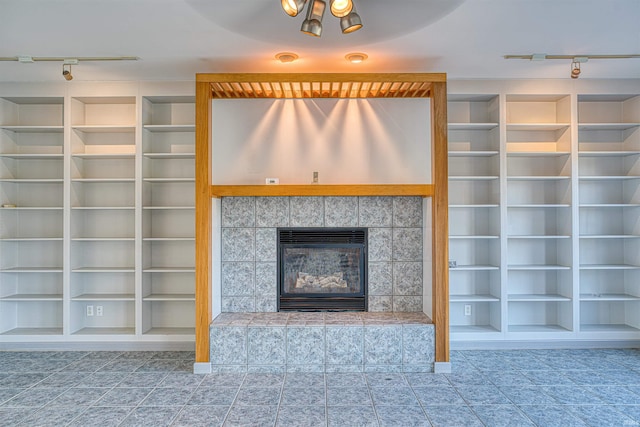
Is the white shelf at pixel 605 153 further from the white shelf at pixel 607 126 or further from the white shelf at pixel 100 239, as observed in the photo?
the white shelf at pixel 100 239

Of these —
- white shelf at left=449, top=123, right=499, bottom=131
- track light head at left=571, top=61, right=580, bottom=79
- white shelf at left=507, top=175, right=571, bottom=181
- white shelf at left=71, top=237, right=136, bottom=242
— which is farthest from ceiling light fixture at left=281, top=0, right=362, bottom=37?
white shelf at left=71, top=237, right=136, bottom=242

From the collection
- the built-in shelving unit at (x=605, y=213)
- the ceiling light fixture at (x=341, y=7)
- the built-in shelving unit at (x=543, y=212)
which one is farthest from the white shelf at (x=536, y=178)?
the ceiling light fixture at (x=341, y=7)

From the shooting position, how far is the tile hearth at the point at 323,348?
3.30 m

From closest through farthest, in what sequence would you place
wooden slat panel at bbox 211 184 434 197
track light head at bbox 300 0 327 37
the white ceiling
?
track light head at bbox 300 0 327 37
the white ceiling
wooden slat panel at bbox 211 184 434 197

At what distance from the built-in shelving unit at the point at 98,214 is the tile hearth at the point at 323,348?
1.00 m

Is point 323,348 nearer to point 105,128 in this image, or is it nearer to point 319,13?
point 319,13

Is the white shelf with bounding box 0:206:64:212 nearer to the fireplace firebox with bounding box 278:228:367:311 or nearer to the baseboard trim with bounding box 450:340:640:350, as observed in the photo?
the fireplace firebox with bounding box 278:228:367:311

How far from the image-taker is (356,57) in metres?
3.24

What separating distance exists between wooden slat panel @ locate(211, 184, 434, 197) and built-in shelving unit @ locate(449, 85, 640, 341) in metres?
0.83

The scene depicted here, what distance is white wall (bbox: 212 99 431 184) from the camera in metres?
3.48

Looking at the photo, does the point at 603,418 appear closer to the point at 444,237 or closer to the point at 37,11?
the point at 444,237

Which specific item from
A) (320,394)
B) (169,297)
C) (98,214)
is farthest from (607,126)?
(98,214)

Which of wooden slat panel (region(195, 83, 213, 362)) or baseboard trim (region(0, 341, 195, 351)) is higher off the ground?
wooden slat panel (region(195, 83, 213, 362))

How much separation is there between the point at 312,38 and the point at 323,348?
2.61 m
